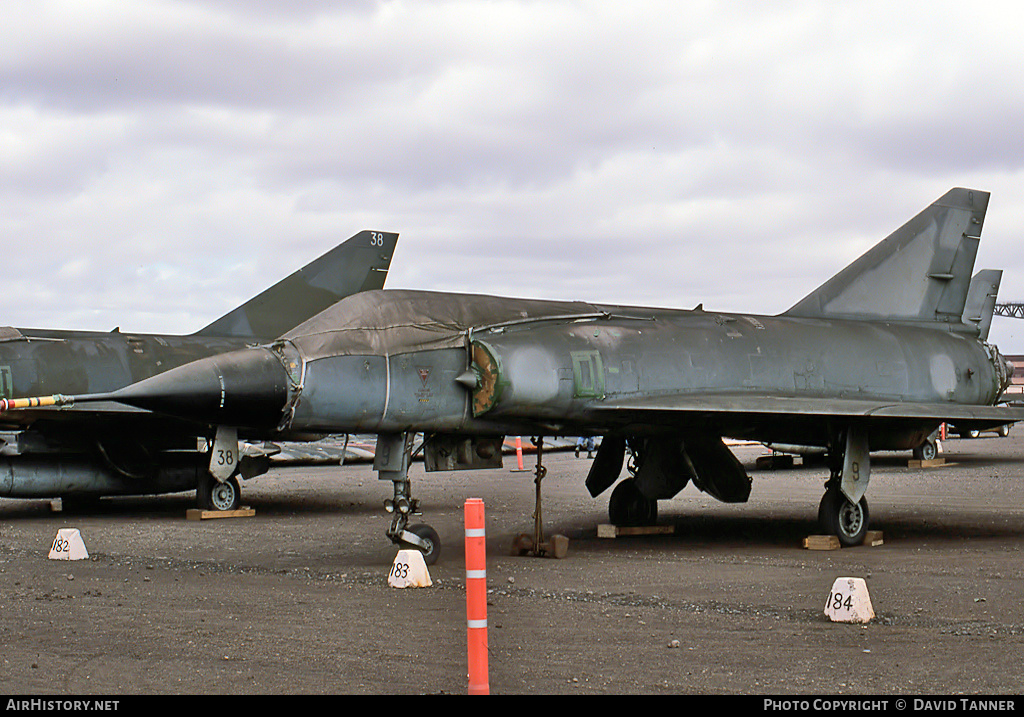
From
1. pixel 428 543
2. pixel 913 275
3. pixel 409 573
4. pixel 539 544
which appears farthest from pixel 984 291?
pixel 409 573

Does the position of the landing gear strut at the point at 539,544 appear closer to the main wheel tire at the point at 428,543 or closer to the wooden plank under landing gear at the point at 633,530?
the main wheel tire at the point at 428,543

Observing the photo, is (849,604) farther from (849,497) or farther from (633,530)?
(633,530)

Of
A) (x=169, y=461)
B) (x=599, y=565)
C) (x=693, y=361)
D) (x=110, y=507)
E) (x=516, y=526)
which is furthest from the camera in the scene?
(x=110, y=507)

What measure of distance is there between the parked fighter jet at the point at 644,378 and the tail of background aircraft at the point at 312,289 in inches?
287

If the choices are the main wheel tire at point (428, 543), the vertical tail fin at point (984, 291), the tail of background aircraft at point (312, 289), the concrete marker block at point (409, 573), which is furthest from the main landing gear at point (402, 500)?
the vertical tail fin at point (984, 291)

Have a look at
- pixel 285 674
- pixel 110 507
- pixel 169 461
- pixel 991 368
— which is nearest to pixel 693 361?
pixel 991 368

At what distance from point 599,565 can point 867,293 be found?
20.2 feet

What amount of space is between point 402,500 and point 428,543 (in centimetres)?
49

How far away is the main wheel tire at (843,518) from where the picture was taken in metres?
11.7

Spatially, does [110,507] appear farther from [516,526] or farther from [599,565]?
[599,565]

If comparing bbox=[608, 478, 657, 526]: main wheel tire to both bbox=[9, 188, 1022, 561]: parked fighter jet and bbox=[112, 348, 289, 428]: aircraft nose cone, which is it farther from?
bbox=[112, 348, 289, 428]: aircraft nose cone

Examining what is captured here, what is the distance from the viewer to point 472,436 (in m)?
11.0
